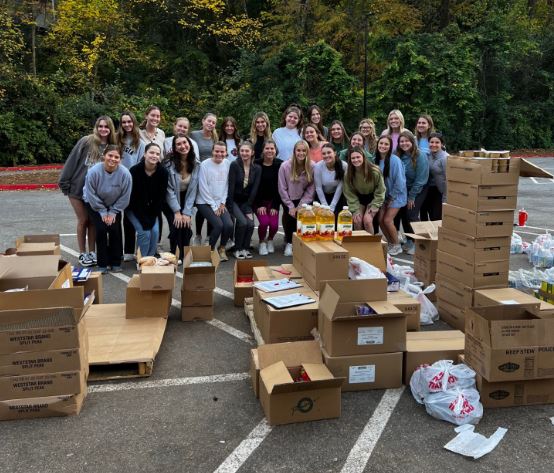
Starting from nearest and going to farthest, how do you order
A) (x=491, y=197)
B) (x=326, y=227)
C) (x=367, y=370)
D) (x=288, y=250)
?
(x=367, y=370) → (x=491, y=197) → (x=326, y=227) → (x=288, y=250)

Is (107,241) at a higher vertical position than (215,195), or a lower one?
lower

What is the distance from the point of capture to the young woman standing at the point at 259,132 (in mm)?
8914

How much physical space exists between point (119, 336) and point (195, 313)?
0.99 metres

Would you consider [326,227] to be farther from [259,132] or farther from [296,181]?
[259,132]

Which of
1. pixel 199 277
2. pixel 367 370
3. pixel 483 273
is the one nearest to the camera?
pixel 367 370

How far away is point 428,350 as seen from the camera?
4410 mm

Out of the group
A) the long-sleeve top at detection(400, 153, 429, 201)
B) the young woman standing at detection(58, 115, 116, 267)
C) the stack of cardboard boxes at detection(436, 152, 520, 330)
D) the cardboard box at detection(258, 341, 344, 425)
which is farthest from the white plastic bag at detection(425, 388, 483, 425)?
the young woman standing at detection(58, 115, 116, 267)

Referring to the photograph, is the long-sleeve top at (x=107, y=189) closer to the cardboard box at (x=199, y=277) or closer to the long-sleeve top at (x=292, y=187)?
the cardboard box at (x=199, y=277)

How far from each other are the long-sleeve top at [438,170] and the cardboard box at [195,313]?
4396mm

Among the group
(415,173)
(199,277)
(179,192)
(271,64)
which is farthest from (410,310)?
(271,64)

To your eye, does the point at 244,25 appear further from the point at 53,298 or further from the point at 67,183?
the point at 53,298

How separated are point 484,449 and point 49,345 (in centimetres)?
293

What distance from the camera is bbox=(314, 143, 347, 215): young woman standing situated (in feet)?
26.8

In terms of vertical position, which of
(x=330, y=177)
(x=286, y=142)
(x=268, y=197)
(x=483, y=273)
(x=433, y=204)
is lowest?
(x=483, y=273)
